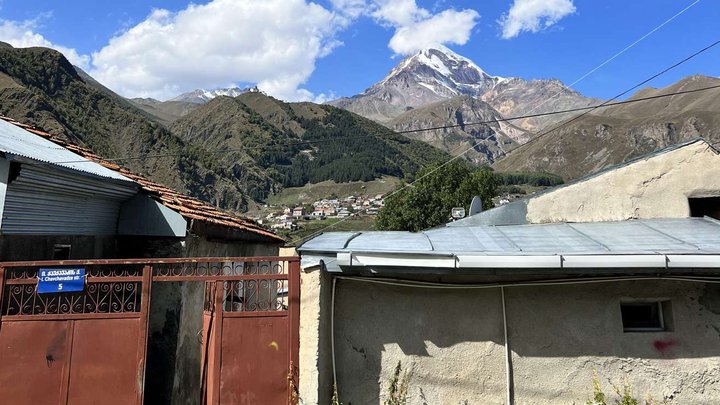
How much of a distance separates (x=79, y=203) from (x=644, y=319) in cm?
721

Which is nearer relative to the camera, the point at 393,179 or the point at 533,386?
the point at 533,386

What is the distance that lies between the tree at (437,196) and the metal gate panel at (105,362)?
2601cm

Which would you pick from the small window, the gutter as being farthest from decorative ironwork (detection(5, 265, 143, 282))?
the small window

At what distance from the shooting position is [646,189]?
17.4 ft

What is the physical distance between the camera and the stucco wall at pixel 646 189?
17.0ft

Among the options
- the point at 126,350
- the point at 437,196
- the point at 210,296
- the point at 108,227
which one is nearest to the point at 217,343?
the point at 210,296

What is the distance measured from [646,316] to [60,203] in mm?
7170

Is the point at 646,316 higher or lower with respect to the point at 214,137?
lower

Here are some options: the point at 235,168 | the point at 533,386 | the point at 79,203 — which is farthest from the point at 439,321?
the point at 235,168

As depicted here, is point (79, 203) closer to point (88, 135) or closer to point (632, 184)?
point (632, 184)

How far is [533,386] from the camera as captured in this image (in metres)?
4.27

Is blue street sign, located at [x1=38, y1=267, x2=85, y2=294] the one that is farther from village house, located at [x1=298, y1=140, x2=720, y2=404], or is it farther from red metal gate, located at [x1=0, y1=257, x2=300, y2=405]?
village house, located at [x1=298, y1=140, x2=720, y2=404]

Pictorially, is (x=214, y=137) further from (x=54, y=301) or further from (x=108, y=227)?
(x=54, y=301)

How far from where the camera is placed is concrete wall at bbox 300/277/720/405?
4.25 m
